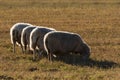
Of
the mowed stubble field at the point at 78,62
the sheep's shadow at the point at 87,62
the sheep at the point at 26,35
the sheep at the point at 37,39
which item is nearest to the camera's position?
the mowed stubble field at the point at 78,62

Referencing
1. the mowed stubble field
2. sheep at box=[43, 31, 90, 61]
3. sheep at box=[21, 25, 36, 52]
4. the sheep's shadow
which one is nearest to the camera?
the mowed stubble field

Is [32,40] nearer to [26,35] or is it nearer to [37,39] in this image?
[37,39]

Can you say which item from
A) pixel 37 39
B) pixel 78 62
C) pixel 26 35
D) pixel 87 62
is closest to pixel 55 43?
pixel 37 39

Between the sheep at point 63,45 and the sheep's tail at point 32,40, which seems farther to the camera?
the sheep's tail at point 32,40

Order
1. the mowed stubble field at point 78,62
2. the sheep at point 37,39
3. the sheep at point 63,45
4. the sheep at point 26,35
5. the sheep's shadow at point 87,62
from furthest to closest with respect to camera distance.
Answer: the sheep at point 26,35
the sheep at point 37,39
the sheep at point 63,45
the sheep's shadow at point 87,62
the mowed stubble field at point 78,62

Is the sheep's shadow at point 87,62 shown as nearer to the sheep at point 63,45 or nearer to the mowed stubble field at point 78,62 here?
the mowed stubble field at point 78,62

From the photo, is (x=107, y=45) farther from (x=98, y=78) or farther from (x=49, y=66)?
(x=98, y=78)

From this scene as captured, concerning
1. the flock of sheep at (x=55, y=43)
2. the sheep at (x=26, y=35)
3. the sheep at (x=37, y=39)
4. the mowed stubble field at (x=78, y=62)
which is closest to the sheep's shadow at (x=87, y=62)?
the mowed stubble field at (x=78, y=62)

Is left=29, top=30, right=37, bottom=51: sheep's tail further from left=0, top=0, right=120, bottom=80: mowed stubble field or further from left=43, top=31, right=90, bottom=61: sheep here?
left=43, top=31, right=90, bottom=61: sheep

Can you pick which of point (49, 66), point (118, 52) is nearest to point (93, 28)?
point (118, 52)

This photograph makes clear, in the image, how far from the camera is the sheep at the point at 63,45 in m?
18.5

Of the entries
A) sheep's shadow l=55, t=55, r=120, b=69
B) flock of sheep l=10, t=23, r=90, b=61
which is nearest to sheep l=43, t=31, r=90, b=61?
flock of sheep l=10, t=23, r=90, b=61

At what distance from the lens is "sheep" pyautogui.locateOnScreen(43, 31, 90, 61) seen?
18500 millimetres

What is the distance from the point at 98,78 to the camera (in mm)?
14258
